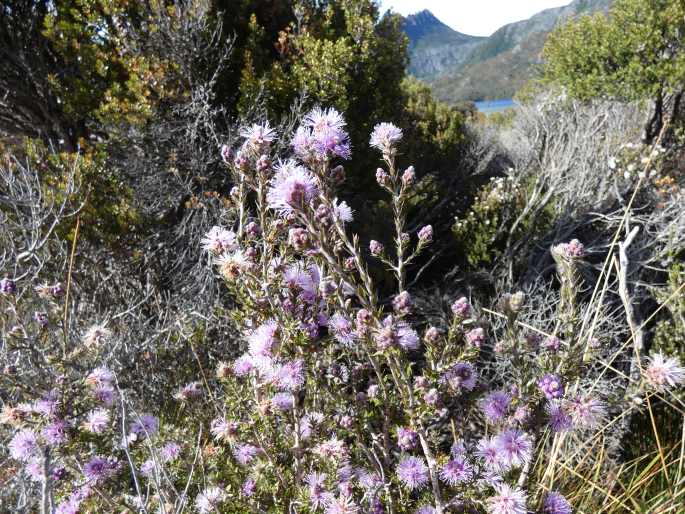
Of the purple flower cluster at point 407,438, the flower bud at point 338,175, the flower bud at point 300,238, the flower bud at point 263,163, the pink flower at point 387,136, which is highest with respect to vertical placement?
the pink flower at point 387,136

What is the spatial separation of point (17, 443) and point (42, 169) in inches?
106

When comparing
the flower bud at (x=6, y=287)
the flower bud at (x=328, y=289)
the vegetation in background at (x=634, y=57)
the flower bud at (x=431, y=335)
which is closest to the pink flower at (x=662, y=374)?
the flower bud at (x=431, y=335)

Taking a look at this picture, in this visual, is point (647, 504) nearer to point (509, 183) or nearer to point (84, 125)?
point (509, 183)

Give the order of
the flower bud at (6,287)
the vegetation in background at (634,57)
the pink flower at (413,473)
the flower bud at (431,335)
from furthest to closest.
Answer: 1. the vegetation in background at (634,57)
2. the flower bud at (6,287)
3. the pink flower at (413,473)
4. the flower bud at (431,335)

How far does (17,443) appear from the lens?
1549mm

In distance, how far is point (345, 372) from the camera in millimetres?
1581

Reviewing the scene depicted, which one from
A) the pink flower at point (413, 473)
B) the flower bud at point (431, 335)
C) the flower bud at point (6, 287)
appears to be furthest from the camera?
the flower bud at point (6, 287)

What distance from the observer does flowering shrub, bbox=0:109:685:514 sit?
121cm

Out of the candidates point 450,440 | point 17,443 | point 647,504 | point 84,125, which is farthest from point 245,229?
point 84,125

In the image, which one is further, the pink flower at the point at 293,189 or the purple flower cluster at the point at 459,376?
the purple flower cluster at the point at 459,376

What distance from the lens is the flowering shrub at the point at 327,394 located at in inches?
47.5

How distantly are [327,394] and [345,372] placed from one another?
198 mm

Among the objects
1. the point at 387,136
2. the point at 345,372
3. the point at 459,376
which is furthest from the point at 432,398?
the point at 387,136

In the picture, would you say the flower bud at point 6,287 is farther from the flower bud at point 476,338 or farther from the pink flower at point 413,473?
the flower bud at point 476,338
